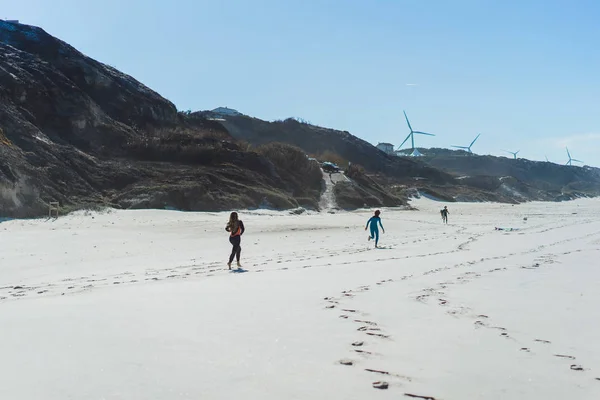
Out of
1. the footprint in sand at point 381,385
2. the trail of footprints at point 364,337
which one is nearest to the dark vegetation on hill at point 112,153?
the trail of footprints at point 364,337

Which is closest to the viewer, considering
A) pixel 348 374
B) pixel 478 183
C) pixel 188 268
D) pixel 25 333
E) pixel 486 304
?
pixel 348 374

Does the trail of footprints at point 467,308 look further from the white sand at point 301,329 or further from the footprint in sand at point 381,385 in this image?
the footprint in sand at point 381,385

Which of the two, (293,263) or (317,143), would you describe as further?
(317,143)

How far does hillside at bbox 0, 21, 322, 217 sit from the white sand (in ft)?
49.3

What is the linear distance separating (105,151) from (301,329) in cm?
3374

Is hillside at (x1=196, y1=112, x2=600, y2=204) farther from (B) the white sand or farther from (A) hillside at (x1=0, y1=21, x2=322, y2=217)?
(B) the white sand

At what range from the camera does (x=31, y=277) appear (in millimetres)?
11273

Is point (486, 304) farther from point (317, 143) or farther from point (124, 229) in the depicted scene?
point (317, 143)

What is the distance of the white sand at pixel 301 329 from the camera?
3936mm

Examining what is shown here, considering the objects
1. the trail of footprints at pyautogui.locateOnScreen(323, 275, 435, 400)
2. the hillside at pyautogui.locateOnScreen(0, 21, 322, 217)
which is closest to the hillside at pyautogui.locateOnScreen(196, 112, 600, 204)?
the hillside at pyautogui.locateOnScreen(0, 21, 322, 217)

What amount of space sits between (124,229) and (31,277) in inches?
389

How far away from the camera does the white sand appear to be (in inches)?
155

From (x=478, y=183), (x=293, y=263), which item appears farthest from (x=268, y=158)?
(x=478, y=183)

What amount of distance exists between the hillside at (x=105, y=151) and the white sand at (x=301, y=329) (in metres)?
15.0
